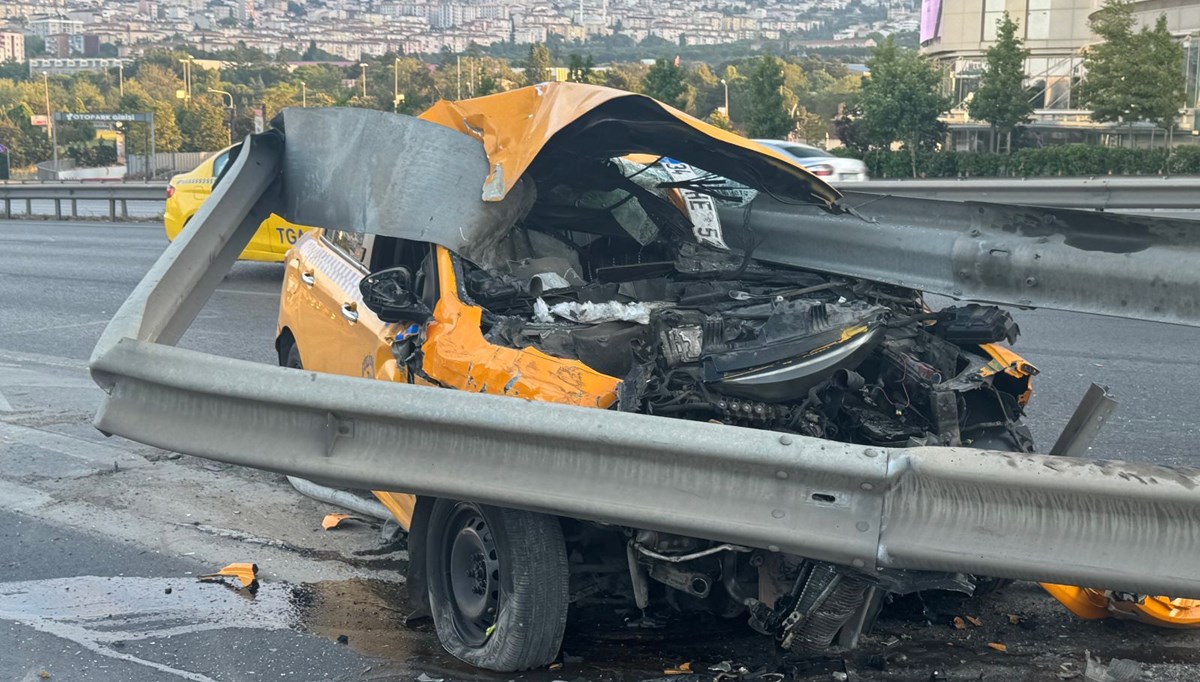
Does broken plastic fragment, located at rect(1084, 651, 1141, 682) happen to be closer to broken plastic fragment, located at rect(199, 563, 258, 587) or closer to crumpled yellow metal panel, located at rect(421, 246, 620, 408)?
crumpled yellow metal panel, located at rect(421, 246, 620, 408)

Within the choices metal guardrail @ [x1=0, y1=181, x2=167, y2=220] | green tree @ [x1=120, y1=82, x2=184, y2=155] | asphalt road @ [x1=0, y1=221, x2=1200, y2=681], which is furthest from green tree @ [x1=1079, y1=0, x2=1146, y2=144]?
green tree @ [x1=120, y1=82, x2=184, y2=155]

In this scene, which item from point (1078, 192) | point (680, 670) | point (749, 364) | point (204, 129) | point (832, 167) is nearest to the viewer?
point (749, 364)

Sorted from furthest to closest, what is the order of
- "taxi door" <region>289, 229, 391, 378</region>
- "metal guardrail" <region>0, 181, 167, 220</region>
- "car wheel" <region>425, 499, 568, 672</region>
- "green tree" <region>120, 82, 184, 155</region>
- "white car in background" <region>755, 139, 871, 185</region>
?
"green tree" <region>120, 82, 184, 155</region>
"metal guardrail" <region>0, 181, 167, 220</region>
"white car in background" <region>755, 139, 871, 185</region>
"taxi door" <region>289, 229, 391, 378</region>
"car wheel" <region>425, 499, 568, 672</region>

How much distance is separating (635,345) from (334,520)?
6.92ft

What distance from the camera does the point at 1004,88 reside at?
46.4 metres

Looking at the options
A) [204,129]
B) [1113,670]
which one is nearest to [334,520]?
[1113,670]

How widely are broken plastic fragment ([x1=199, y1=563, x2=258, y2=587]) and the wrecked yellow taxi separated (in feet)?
2.08

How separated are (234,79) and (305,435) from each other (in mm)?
119393

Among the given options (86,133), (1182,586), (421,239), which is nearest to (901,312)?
(421,239)

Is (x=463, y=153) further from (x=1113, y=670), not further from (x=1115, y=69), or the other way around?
(x=1115, y=69)

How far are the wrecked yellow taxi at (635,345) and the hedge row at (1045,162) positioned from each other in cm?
3190

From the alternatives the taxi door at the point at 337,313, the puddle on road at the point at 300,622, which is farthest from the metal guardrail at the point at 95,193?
the puddle on road at the point at 300,622

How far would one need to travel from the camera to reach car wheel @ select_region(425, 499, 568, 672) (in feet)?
13.1

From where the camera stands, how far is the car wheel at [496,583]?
3.98 meters
